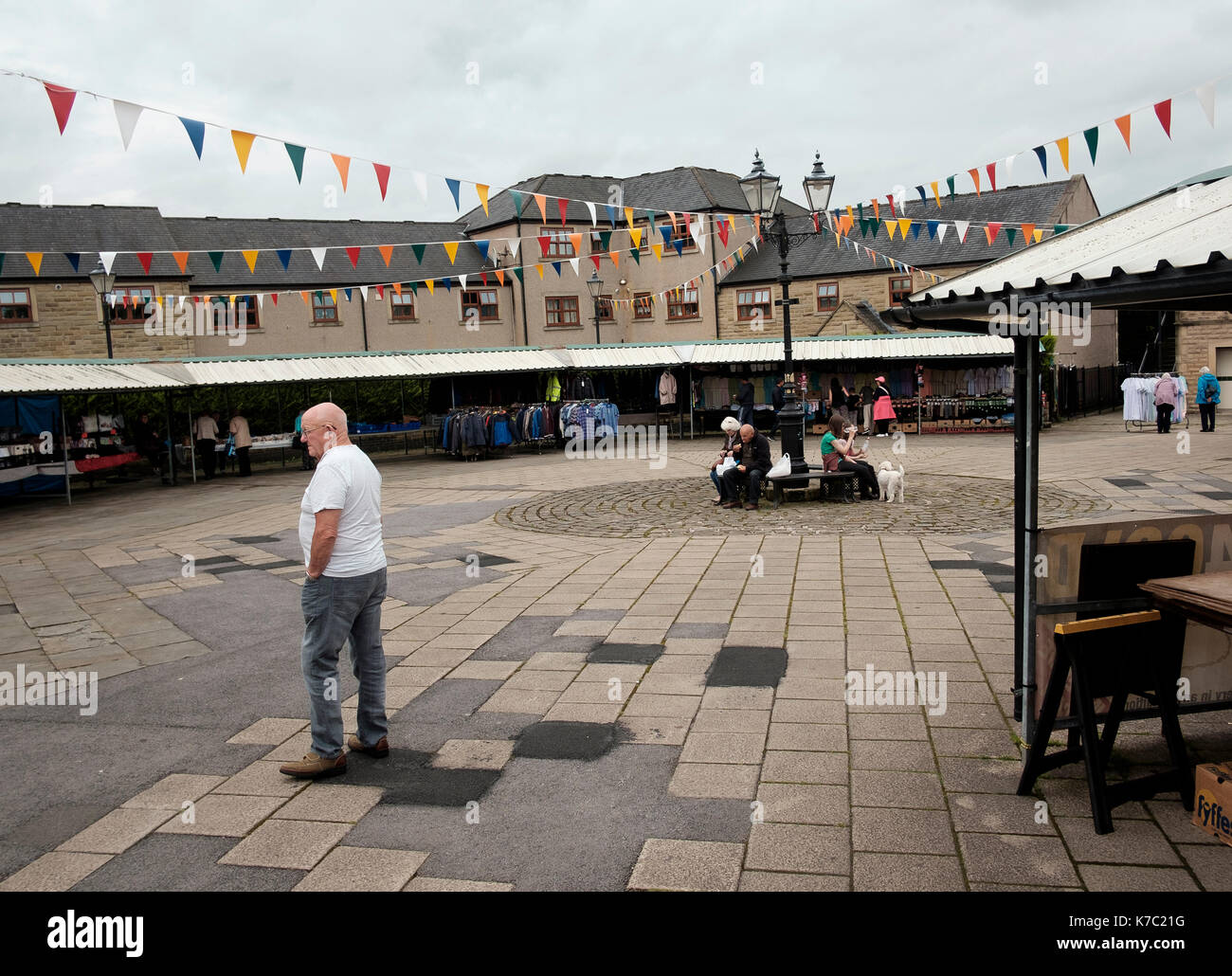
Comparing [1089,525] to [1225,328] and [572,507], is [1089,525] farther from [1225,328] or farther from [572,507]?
[1225,328]

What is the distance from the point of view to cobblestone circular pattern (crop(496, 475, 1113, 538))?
10984mm

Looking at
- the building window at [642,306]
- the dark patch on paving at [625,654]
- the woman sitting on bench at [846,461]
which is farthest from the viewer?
the building window at [642,306]

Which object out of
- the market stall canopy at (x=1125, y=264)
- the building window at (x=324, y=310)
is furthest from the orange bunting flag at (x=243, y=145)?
the building window at (x=324, y=310)

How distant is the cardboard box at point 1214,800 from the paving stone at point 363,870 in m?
2.98

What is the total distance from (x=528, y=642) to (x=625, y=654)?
0.80 meters

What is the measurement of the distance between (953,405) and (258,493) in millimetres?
18200

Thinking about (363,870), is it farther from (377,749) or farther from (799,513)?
(799,513)

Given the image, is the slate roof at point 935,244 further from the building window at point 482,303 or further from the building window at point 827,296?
the building window at point 482,303

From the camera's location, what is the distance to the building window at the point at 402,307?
3872 centimetres

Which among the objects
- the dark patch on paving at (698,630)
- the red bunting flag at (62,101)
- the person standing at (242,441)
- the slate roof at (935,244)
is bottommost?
the dark patch on paving at (698,630)

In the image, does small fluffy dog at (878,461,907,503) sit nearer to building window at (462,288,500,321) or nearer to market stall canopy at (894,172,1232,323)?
market stall canopy at (894,172,1232,323)

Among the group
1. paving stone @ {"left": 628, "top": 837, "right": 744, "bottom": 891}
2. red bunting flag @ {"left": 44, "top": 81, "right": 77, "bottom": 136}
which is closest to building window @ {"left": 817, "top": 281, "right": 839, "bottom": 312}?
red bunting flag @ {"left": 44, "top": 81, "right": 77, "bottom": 136}

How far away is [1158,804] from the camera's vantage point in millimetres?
3844

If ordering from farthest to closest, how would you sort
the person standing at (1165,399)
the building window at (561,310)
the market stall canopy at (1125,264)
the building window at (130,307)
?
the building window at (561,310), the building window at (130,307), the person standing at (1165,399), the market stall canopy at (1125,264)
